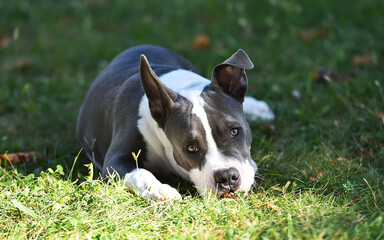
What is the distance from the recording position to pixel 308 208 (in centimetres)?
333

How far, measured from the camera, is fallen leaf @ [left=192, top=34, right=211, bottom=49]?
24.1 feet

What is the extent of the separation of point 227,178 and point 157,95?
80cm

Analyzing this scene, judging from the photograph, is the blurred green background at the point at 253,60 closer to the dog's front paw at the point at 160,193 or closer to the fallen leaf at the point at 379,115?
the fallen leaf at the point at 379,115

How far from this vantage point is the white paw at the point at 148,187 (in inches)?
137

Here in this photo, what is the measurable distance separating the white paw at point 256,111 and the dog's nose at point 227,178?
182cm

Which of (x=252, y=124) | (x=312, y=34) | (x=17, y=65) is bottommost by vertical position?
(x=17, y=65)

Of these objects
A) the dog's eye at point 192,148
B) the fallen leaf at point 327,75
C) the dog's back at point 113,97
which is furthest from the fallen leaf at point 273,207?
the fallen leaf at point 327,75

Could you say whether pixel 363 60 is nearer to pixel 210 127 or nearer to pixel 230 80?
pixel 230 80

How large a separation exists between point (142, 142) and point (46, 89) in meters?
2.85

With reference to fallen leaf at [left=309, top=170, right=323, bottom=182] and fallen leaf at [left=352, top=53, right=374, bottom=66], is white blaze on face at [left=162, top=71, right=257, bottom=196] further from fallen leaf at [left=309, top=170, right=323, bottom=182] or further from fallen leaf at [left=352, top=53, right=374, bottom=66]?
fallen leaf at [left=352, top=53, right=374, bottom=66]

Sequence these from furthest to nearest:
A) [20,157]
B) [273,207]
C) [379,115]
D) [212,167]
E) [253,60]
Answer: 1. [253,60]
2. [379,115]
3. [20,157]
4. [212,167]
5. [273,207]

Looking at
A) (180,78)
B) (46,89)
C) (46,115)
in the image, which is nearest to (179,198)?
(180,78)

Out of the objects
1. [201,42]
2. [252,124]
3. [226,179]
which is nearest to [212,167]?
[226,179]

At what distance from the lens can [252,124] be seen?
508 centimetres
